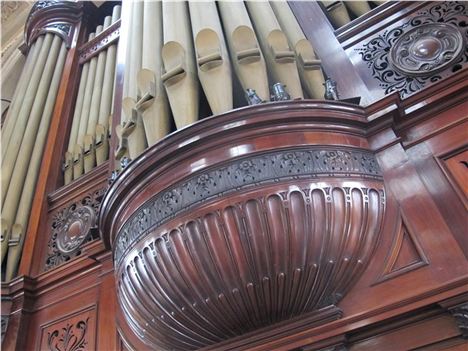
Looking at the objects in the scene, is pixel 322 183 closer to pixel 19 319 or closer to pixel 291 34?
Result: pixel 291 34

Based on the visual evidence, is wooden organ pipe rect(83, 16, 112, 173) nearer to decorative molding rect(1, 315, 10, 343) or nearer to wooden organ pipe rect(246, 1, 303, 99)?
decorative molding rect(1, 315, 10, 343)

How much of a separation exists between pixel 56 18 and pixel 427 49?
127 inches

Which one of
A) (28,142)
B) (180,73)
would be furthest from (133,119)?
(28,142)

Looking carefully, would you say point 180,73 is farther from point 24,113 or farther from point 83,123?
point 24,113

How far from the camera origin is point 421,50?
1471 mm

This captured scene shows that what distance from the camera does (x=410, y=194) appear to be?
1153mm

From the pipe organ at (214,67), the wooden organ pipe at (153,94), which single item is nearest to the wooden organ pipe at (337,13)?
the pipe organ at (214,67)

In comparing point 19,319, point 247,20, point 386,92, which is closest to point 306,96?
point 386,92

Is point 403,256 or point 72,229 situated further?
point 72,229

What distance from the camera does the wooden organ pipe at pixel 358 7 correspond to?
72.6 inches

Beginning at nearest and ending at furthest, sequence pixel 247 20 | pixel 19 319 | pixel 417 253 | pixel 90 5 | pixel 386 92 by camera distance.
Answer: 1. pixel 417 253
2. pixel 386 92
3. pixel 247 20
4. pixel 19 319
5. pixel 90 5

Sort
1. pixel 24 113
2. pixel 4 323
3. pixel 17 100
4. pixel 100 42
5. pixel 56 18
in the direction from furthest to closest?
pixel 56 18, pixel 100 42, pixel 17 100, pixel 24 113, pixel 4 323

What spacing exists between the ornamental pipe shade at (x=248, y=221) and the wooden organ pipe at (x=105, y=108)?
1137 millimetres

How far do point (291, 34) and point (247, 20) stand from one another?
0.56 ft
